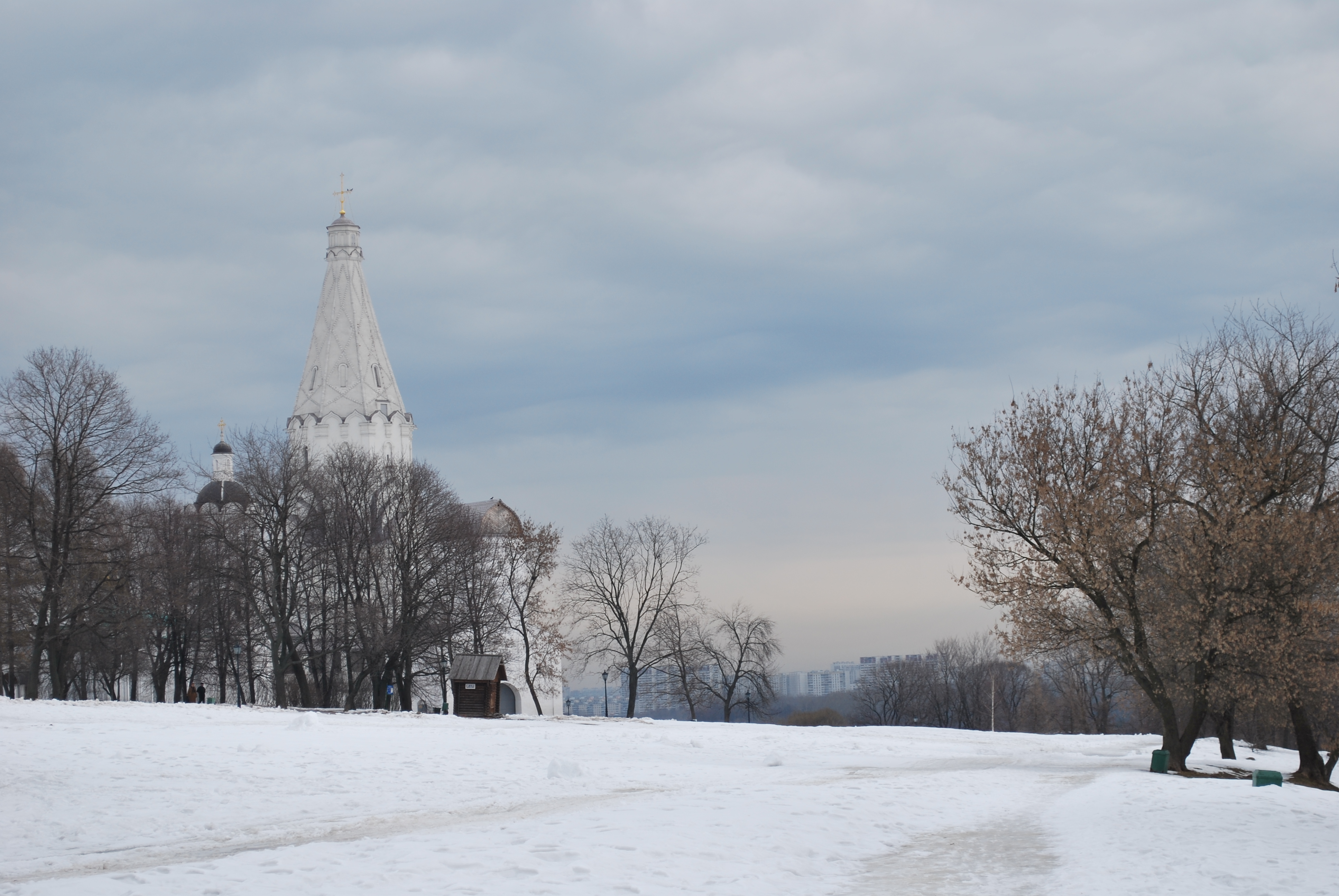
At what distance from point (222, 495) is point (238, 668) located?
14.4 m

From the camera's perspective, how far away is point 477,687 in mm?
41500

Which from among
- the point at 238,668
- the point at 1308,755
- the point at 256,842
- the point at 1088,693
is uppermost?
the point at 256,842

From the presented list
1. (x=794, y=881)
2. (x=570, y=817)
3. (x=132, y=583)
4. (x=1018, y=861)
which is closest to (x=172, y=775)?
(x=570, y=817)

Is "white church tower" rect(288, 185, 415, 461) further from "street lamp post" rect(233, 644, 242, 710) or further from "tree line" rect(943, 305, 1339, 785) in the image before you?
"tree line" rect(943, 305, 1339, 785)

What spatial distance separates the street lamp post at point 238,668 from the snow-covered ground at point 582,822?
24.1m

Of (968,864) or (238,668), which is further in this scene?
(238,668)

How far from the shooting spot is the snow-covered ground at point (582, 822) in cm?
984

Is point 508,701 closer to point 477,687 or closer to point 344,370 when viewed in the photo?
point 344,370

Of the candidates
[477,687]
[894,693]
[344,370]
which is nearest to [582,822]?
[477,687]

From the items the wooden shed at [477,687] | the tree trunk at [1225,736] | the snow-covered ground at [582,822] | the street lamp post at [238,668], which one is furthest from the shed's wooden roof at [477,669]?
the tree trunk at [1225,736]

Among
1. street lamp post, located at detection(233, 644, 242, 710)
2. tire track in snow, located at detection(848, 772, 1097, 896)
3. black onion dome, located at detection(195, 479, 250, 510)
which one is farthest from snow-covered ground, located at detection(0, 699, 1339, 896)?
street lamp post, located at detection(233, 644, 242, 710)

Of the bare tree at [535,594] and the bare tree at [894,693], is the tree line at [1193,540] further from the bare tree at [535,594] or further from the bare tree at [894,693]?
the bare tree at [894,693]

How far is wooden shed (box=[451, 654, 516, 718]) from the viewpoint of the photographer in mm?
41406

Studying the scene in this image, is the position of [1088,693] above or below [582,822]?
below
